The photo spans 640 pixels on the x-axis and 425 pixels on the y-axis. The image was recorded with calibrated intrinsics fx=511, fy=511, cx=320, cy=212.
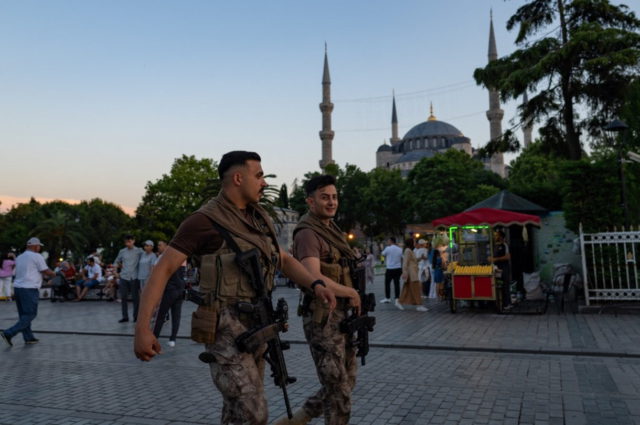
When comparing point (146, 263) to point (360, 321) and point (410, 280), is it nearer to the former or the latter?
point (410, 280)

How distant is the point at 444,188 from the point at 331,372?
47.5 m

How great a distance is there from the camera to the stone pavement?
462 centimetres

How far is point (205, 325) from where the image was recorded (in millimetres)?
2535

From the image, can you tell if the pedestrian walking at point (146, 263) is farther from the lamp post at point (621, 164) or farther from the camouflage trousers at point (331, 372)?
the lamp post at point (621, 164)

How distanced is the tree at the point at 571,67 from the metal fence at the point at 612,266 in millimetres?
8080

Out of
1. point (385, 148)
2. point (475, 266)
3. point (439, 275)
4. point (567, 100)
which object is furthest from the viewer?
point (385, 148)

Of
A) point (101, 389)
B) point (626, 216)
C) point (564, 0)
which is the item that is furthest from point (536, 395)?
point (564, 0)

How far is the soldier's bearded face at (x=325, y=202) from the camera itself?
3.64m

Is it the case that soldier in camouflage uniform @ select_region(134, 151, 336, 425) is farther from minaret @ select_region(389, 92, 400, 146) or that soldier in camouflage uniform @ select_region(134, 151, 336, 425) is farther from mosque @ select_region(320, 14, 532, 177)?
minaret @ select_region(389, 92, 400, 146)

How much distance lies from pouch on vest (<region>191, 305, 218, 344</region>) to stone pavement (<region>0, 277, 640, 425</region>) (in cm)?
234

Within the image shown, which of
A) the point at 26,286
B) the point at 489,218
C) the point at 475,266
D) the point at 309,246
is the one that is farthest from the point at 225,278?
the point at 489,218

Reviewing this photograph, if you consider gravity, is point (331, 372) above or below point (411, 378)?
above

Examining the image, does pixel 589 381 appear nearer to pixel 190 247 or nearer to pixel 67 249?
pixel 190 247

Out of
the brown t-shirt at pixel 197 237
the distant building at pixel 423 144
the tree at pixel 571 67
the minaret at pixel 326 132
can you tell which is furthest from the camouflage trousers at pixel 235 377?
the distant building at pixel 423 144
